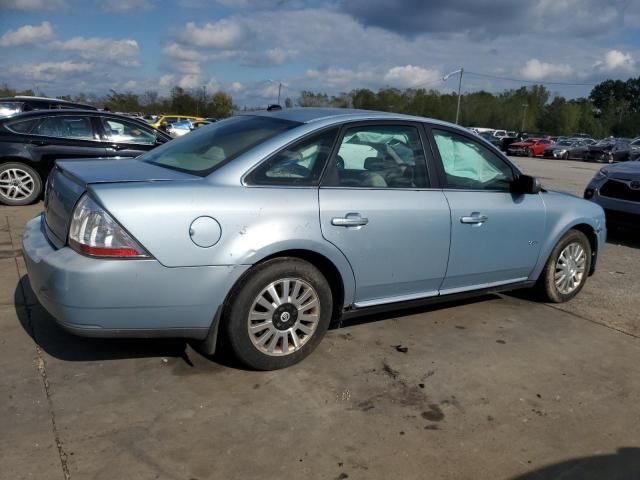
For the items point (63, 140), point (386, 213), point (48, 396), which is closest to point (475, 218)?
point (386, 213)

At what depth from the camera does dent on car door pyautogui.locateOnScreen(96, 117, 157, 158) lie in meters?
8.66

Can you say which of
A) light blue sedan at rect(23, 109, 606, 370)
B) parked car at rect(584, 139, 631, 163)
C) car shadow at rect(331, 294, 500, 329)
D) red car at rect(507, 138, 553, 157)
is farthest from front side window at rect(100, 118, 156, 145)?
red car at rect(507, 138, 553, 157)

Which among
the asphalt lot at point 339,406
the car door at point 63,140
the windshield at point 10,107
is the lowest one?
the asphalt lot at point 339,406

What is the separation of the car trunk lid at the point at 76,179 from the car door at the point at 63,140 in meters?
5.07

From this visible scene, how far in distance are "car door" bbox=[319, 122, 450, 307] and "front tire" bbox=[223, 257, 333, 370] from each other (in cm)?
28

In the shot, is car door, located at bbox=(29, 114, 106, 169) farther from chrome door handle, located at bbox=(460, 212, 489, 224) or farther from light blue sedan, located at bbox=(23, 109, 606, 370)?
chrome door handle, located at bbox=(460, 212, 489, 224)

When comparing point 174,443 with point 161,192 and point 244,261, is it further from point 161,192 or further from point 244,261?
point 161,192

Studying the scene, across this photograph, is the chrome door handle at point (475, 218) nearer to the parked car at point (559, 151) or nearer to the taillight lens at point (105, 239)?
the taillight lens at point (105, 239)

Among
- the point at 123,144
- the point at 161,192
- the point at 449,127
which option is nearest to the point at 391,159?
the point at 449,127

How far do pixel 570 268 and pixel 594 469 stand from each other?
263cm

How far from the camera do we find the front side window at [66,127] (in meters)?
8.47

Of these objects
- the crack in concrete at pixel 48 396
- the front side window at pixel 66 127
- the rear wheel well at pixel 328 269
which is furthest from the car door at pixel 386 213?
the front side window at pixel 66 127

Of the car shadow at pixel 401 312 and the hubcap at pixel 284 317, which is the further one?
the car shadow at pixel 401 312

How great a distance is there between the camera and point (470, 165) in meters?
4.36
